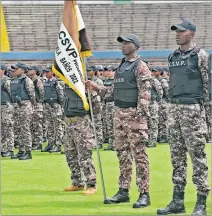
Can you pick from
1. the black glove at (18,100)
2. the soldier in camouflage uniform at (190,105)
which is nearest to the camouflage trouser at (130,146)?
the soldier in camouflage uniform at (190,105)

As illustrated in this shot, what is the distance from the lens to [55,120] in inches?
608

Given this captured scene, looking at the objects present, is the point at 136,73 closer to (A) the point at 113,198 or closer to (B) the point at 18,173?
(A) the point at 113,198

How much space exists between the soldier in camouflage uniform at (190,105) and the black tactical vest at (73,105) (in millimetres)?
2040

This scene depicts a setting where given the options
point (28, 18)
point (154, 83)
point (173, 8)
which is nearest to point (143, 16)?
point (173, 8)

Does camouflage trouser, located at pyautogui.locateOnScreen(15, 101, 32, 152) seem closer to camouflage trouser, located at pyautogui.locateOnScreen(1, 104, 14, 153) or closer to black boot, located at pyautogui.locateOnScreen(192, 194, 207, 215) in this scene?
camouflage trouser, located at pyautogui.locateOnScreen(1, 104, 14, 153)

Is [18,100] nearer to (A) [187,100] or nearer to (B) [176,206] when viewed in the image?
(B) [176,206]

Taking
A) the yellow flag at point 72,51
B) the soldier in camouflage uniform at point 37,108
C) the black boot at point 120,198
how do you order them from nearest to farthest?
the black boot at point 120,198
the yellow flag at point 72,51
the soldier in camouflage uniform at point 37,108

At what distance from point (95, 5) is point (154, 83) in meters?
25.9

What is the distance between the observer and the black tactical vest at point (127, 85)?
7.85 m

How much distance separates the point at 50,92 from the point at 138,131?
8303 millimetres

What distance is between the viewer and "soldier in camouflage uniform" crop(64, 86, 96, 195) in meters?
8.85

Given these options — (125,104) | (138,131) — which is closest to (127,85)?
(125,104)

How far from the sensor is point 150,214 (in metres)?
7.29

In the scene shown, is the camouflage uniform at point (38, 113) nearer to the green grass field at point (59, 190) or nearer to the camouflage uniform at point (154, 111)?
the green grass field at point (59, 190)
